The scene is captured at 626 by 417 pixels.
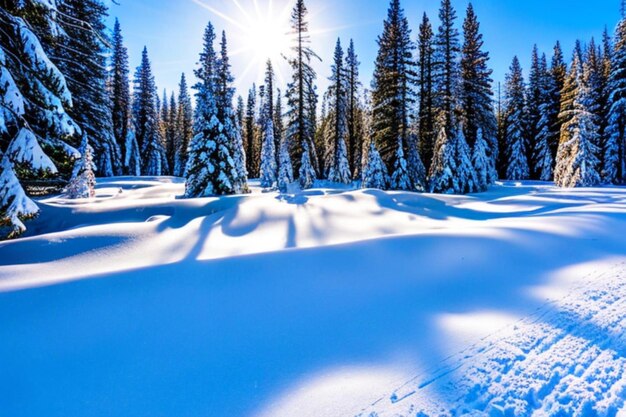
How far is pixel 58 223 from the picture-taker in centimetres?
789

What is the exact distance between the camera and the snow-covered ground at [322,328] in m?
2.17

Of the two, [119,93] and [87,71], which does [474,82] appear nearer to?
[87,71]

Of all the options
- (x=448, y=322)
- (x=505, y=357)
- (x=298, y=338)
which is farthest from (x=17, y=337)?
(x=505, y=357)

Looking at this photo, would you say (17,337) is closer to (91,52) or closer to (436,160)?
(436,160)

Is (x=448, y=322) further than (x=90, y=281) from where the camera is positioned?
No

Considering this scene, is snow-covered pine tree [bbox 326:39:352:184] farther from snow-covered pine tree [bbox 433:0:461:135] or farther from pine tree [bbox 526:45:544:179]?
pine tree [bbox 526:45:544:179]

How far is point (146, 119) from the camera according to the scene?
113 feet

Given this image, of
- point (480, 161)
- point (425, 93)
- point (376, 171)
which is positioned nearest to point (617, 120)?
point (480, 161)

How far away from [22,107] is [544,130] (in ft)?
114

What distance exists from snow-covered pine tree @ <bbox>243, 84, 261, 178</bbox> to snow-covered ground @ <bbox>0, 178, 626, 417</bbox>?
127ft

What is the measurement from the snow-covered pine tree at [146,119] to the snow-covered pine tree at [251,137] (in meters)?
10.7

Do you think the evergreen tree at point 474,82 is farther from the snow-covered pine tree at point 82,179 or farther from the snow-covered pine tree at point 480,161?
the snow-covered pine tree at point 82,179

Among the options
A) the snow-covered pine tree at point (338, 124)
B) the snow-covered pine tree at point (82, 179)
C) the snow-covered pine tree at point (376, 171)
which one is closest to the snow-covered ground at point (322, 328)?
the snow-covered pine tree at point (82, 179)

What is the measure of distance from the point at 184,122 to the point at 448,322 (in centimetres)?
4409
